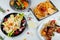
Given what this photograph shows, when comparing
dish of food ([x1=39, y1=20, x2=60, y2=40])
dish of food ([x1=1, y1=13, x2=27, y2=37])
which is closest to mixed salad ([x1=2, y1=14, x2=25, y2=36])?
dish of food ([x1=1, y1=13, x2=27, y2=37])

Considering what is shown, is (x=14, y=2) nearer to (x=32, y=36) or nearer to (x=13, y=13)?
(x=13, y=13)

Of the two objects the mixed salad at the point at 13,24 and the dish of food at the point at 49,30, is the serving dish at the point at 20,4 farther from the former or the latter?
the dish of food at the point at 49,30

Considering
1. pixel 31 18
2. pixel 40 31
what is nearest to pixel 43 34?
pixel 40 31

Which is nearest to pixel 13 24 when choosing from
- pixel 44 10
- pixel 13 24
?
pixel 13 24

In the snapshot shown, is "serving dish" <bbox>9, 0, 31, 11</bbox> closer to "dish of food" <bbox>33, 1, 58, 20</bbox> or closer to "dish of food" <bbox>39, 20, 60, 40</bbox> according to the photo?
"dish of food" <bbox>33, 1, 58, 20</bbox>

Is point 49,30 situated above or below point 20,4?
below

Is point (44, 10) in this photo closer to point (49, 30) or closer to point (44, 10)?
point (44, 10)

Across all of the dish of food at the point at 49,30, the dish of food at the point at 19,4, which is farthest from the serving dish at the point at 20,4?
the dish of food at the point at 49,30
